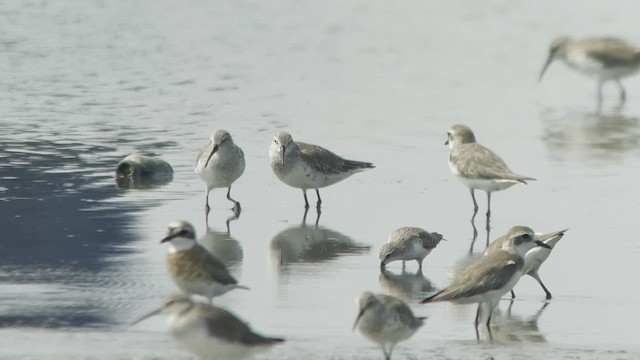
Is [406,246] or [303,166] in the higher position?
[303,166]

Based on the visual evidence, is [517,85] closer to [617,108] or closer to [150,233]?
[617,108]

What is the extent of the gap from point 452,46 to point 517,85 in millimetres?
4232

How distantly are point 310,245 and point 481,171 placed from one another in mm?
2537

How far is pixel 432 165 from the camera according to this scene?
1820 cm

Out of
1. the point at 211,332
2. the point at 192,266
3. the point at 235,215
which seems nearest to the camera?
the point at 211,332

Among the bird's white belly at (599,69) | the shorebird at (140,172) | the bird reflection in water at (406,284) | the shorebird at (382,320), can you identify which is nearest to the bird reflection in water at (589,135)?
the bird's white belly at (599,69)

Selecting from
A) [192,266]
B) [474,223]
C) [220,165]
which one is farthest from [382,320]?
[220,165]

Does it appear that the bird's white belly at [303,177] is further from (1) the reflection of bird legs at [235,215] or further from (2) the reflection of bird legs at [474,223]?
(2) the reflection of bird legs at [474,223]

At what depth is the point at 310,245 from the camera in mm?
14086

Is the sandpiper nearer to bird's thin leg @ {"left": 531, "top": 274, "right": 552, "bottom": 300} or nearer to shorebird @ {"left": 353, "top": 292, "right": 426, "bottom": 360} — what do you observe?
bird's thin leg @ {"left": 531, "top": 274, "right": 552, "bottom": 300}

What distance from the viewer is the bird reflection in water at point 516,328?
36.1ft

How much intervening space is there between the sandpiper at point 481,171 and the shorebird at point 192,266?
5.19m

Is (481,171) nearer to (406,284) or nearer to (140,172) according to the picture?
(406,284)

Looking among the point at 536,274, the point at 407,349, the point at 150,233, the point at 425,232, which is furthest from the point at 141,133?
the point at 407,349
